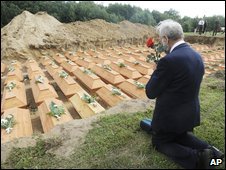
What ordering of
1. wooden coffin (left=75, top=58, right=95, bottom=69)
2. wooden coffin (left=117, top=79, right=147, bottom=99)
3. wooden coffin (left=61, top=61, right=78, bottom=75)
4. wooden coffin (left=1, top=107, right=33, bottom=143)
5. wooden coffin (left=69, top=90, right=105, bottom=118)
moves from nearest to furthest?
wooden coffin (left=1, top=107, right=33, bottom=143), wooden coffin (left=69, top=90, right=105, bottom=118), wooden coffin (left=117, top=79, right=147, bottom=99), wooden coffin (left=61, top=61, right=78, bottom=75), wooden coffin (left=75, top=58, right=95, bottom=69)

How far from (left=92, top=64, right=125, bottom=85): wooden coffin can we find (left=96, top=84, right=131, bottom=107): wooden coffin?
70 cm

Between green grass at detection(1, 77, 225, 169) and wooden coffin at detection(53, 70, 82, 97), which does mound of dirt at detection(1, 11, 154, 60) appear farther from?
green grass at detection(1, 77, 225, 169)

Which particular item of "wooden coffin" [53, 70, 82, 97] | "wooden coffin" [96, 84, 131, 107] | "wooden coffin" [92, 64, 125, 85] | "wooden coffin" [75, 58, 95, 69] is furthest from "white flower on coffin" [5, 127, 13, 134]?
"wooden coffin" [75, 58, 95, 69]

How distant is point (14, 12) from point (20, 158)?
18.9 m

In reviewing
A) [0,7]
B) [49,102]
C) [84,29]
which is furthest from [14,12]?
[49,102]

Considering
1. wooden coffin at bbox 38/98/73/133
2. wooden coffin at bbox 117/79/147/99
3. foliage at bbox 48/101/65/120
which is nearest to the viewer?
wooden coffin at bbox 38/98/73/133

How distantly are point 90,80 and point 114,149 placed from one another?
301 cm

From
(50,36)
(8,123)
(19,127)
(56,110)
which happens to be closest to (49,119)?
A: (56,110)

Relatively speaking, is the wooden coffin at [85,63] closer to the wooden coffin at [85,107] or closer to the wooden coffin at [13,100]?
the wooden coffin at [13,100]

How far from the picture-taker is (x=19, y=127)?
11.9 ft

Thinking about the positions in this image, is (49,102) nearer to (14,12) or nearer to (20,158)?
(20,158)

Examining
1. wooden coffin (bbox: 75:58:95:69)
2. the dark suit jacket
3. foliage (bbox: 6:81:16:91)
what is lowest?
foliage (bbox: 6:81:16:91)

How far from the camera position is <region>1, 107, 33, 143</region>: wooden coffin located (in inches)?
131

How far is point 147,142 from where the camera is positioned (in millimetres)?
3035
